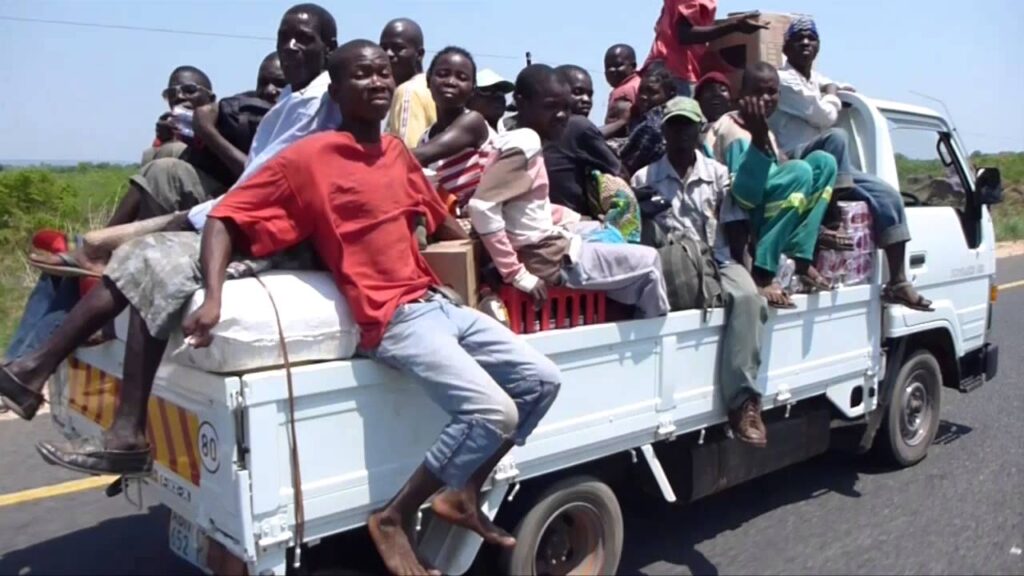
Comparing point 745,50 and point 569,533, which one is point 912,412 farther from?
point 569,533

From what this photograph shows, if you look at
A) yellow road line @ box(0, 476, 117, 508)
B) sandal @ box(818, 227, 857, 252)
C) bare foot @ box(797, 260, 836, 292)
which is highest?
sandal @ box(818, 227, 857, 252)

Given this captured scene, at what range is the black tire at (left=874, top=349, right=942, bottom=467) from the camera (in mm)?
5133

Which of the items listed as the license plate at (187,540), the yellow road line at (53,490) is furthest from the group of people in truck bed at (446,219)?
the yellow road line at (53,490)

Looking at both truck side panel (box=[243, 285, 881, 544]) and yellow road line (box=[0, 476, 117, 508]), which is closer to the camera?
truck side panel (box=[243, 285, 881, 544])

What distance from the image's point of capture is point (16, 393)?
291 cm

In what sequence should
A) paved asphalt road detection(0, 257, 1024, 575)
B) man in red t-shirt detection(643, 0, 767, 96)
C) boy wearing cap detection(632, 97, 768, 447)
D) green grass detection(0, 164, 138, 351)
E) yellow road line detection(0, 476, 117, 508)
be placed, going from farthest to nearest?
green grass detection(0, 164, 138, 351) → man in red t-shirt detection(643, 0, 767, 96) → yellow road line detection(0, 476, 117, 508) → paved asphalt road detection(0, 257, 1024, 575) → boy wearing cap detection(632, 97, 768, 447)

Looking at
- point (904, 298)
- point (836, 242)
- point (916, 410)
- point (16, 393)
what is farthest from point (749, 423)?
point (16, 393)

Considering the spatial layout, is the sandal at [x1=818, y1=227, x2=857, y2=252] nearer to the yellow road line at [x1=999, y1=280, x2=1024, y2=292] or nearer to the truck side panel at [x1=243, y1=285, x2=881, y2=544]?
the truck side panel at [x1=243, y1=285, x2=881, y2=544]

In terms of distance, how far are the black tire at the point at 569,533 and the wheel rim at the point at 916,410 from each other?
→ 2522mm

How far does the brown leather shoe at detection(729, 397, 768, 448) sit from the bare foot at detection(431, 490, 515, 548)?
1.41 metres

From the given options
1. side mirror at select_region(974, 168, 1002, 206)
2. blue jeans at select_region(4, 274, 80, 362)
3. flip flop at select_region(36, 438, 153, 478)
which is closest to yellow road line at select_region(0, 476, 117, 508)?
blue jeans at select_region(4, 274, 80, 362)

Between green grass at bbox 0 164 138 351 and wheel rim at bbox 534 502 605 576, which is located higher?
green grass at bbox 0 164 138 351

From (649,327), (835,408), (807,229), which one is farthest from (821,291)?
(649,327)

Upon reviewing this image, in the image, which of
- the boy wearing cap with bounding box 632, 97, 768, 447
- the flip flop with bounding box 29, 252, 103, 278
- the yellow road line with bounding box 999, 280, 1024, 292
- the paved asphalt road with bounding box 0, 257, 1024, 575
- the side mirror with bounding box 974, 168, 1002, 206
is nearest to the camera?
the flip flop with bounding box 29, 252, 103, 278
